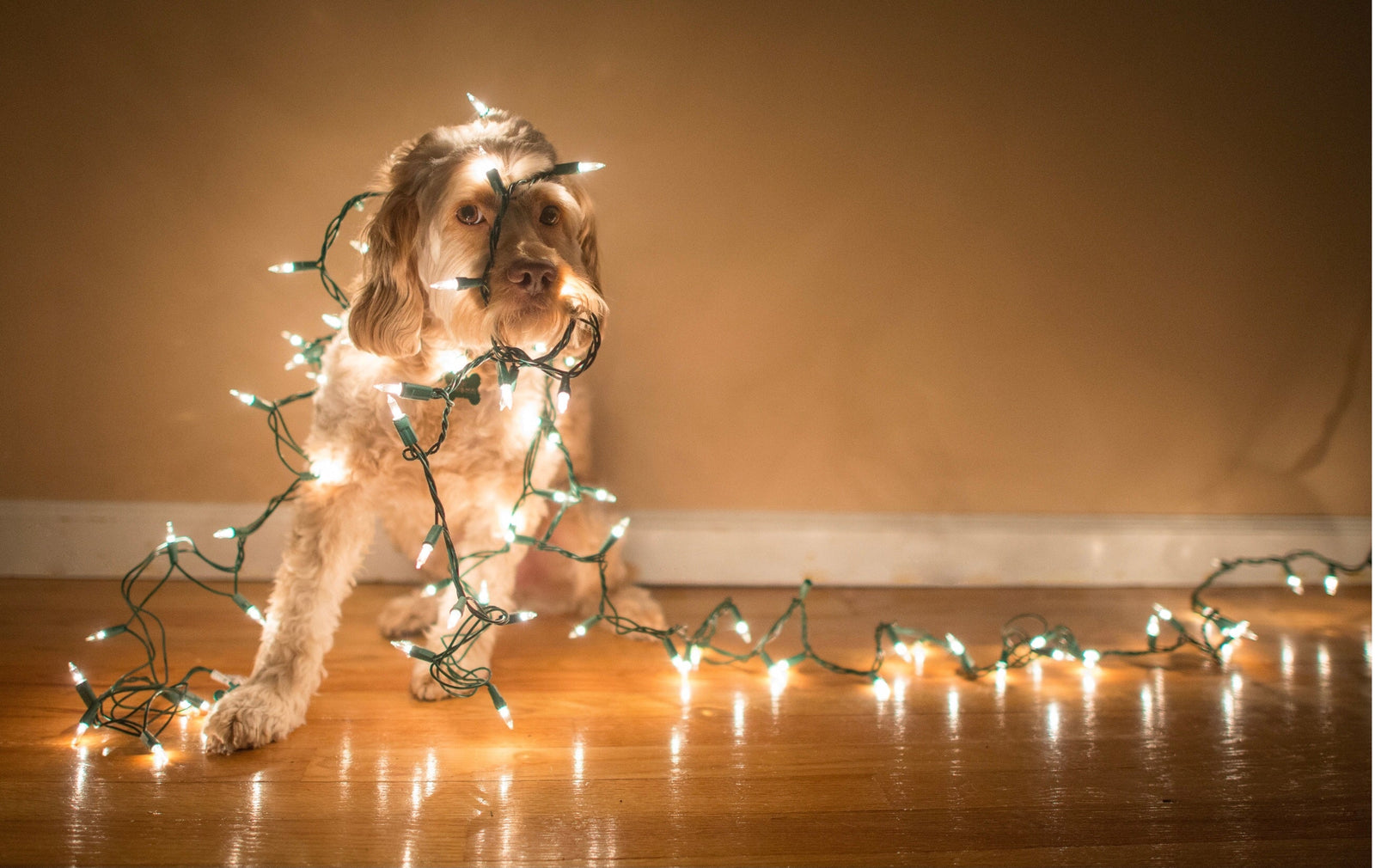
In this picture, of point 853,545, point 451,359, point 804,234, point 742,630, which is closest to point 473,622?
point 451,359

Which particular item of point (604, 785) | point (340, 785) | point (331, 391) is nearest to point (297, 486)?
point (331, 391)

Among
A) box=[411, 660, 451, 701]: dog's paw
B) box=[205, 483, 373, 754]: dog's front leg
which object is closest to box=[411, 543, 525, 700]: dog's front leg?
box=[411, 660, 451, 701]: dog's paw

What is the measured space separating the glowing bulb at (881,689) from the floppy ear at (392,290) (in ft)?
3.95

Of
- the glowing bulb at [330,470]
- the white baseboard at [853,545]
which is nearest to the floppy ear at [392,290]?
the glowing bulb at [330,470]

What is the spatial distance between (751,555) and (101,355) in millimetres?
1956

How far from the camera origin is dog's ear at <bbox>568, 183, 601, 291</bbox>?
5.36ft

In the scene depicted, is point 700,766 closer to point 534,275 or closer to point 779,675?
point 779,675

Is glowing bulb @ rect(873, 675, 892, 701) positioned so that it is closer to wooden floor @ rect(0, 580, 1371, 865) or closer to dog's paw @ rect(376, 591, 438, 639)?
wooden floor @ rect(0, 580, 1371, 865)

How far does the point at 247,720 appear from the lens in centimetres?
143

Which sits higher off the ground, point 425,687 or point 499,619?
point 499,619

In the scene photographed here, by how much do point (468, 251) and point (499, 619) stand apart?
29.0 inches

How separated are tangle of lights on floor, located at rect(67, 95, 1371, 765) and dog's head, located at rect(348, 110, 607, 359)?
0.03 metres

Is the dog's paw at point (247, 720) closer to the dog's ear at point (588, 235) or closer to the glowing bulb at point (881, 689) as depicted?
the dog's ear at point (588, 235)

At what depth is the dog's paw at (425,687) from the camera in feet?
5.46
